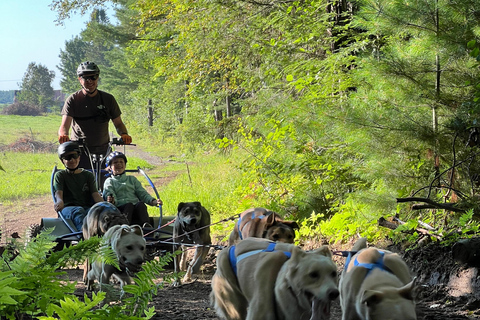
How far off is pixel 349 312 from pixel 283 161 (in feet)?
21.0

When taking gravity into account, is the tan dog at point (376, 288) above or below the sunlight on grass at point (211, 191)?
above

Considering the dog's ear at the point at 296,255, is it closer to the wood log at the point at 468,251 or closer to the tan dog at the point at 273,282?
the tan dog at the point at 273,282

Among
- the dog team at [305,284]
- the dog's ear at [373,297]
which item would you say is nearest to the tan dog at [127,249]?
the dog team at [305,284]

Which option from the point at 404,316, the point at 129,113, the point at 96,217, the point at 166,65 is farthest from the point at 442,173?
the point at 129,113

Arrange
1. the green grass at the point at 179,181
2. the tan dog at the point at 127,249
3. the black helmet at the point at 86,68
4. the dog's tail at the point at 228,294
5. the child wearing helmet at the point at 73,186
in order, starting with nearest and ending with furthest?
the dog's tail at the point at 228,294, the tan dog at the point at 127,249, the child wearing helmet at the point at 73,186, the black helmet at the point at 86,68, the green grass at the point at 179,181

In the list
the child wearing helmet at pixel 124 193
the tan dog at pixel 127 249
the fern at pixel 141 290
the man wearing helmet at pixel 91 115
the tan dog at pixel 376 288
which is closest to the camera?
the fern at pixel 141 290

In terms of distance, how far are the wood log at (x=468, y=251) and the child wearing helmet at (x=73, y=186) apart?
4.94m

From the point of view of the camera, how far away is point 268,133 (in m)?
10.5

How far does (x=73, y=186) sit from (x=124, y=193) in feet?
2.63

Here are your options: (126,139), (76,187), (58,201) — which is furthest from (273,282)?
(126,139)

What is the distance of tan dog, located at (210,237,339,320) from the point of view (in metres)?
3.31

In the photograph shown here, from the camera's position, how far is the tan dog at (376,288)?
3.01 m

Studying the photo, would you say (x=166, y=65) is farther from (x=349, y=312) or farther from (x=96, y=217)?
(x=349, y=312)

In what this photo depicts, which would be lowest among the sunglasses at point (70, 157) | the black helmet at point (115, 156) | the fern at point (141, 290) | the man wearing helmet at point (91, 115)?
the fern at point (141, 290)
